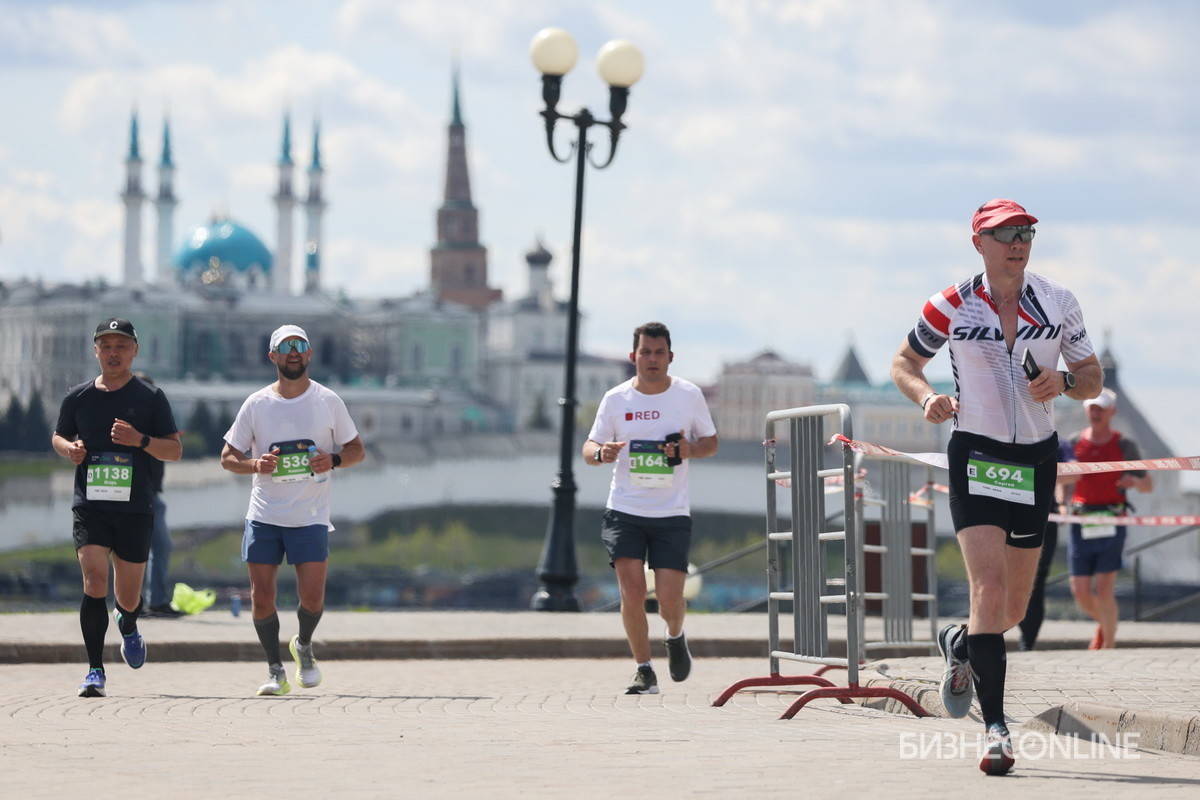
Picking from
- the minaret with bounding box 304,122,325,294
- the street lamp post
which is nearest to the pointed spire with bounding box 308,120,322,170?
the minaret with bounding box 304,122,325,294

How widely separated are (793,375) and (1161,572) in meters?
68.2

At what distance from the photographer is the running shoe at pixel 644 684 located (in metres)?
8.65

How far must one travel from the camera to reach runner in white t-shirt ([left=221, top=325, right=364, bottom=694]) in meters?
8.53

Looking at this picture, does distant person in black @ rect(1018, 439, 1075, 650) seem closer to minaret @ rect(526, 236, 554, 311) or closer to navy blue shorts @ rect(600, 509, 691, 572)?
navy blue shorts @ rect(600, 509, 691, 572)

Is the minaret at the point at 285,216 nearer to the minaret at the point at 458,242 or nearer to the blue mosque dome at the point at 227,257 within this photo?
the blue mosque dome at the point at 227,257

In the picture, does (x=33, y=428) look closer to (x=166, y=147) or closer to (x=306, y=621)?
(x=166, y=147)

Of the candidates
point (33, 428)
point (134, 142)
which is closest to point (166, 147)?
point (134, 142)

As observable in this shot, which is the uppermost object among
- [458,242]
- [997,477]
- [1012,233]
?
[458,242]

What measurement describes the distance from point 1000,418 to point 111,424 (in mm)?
4096

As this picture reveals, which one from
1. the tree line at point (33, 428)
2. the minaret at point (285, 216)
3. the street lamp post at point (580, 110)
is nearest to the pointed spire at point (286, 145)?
the minaret at point (285, 216)

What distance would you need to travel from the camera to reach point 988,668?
572 centimetres

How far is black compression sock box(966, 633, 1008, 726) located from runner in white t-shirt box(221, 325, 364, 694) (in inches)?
135

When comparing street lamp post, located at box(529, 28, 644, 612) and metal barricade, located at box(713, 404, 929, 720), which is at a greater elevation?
street lamp post, located at box(529, 28, 644, 612)

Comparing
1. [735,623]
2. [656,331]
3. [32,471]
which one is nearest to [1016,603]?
[656,331]
